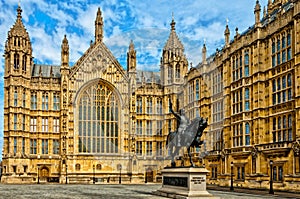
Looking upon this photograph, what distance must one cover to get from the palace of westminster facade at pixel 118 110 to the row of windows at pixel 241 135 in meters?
0.12

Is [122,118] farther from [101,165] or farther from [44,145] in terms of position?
[44,145]

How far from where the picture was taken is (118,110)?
8144cm

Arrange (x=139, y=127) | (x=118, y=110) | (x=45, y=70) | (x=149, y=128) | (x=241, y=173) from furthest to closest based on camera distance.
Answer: (x=45, y=70)
(x=149, y=128)
(x=139, y=127)
(x=118, y=110)
(x=241, y=173)

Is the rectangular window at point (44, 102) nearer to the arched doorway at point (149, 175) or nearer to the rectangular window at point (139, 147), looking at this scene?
the rectangular window at point (139, 147)

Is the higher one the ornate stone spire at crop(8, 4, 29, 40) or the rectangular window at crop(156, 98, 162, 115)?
the ornate stone spire at crop(8, 4, 29, 40)

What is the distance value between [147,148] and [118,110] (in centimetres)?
882

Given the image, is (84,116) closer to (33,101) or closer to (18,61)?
(33,101)

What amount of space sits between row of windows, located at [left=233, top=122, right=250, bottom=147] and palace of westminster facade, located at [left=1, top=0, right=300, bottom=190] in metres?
0.12

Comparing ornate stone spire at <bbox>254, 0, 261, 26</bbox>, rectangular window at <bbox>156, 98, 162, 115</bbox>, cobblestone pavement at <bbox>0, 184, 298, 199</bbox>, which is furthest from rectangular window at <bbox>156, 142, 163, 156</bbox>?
ornate stone spire at <bbox>254, 0, 261, 26</bbox>

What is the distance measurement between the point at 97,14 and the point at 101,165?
27261 millimetres

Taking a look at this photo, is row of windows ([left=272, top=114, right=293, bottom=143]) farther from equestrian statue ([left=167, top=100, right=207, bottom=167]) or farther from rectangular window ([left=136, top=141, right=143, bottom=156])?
rectangular window ([left=136, top=141, right=143, bottom=156])

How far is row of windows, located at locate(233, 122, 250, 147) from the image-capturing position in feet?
174

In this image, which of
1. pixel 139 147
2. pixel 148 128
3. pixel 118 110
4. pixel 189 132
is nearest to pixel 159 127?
pixel 148 128

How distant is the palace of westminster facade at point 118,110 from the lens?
185 ft
